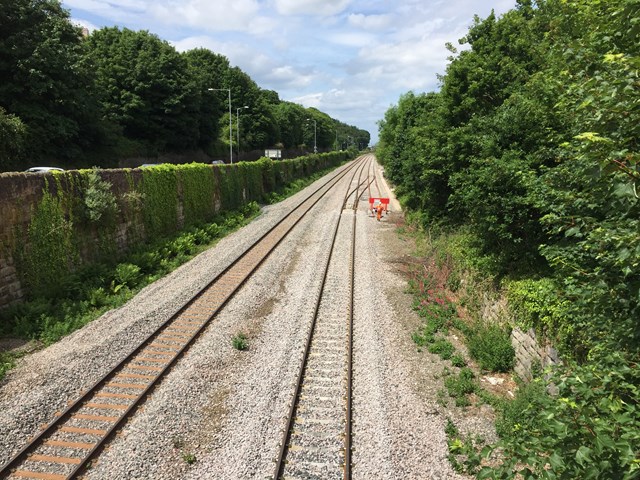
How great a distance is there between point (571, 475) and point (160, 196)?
1936 centimetres

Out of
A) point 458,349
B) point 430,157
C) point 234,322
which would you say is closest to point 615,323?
point 458,349

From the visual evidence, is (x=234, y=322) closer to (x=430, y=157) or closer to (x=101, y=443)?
(x=101, y=443)

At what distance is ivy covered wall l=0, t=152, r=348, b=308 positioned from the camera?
37.3 feet

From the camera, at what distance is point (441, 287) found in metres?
14.5

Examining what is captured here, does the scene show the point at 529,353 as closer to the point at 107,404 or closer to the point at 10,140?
the point at 107,404

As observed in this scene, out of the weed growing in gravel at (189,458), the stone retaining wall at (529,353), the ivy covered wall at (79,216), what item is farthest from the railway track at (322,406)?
the ivy covered wall at (79,216)

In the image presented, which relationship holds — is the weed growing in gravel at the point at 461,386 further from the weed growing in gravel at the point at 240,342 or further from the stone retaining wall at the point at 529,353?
the weed growing in gravel at the point at 240,342

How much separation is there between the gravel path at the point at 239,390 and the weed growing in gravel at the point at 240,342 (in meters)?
0.14

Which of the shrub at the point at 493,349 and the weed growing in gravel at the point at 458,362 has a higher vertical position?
the shrub at the point at 493,349

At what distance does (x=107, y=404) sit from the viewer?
7711 mm

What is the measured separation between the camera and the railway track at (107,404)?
6.24m

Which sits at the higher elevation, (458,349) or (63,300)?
(63,300)

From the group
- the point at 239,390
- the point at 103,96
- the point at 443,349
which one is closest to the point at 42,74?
the point at 103,96

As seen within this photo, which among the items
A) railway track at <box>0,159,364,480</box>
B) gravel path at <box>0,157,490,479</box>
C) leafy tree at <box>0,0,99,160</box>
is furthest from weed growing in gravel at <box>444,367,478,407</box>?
leafy tree at <box>0,0,99,160</box>
